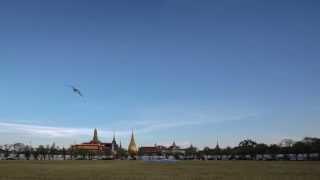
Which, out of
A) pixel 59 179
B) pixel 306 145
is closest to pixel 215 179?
pixel 59 179

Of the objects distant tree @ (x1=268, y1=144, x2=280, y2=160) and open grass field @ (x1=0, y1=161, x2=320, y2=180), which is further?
distant tree @ (x1=268, y1=144, x2=280, y2=160)

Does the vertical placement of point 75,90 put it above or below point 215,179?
above

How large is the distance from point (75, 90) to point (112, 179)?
854cm

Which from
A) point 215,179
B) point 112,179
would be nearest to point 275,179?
point 215,179

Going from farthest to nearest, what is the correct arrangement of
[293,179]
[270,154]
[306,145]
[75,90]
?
[270,154] < [306,145] < [75,90] < [293,179]

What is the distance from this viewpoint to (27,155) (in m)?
197

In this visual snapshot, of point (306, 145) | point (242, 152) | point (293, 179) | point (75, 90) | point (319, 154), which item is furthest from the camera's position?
point (242, 152)

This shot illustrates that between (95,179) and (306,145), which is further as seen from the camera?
(306,145)

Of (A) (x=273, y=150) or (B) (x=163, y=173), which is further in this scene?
(A) (x=273, y=150)

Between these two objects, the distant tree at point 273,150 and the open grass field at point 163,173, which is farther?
the distant tree at point 273,150

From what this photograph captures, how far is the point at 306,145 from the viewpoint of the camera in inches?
6516

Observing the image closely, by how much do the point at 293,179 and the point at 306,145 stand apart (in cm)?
13532

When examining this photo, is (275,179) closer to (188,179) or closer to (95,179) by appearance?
(188,179)

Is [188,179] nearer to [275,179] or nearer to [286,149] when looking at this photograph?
[275,179]
